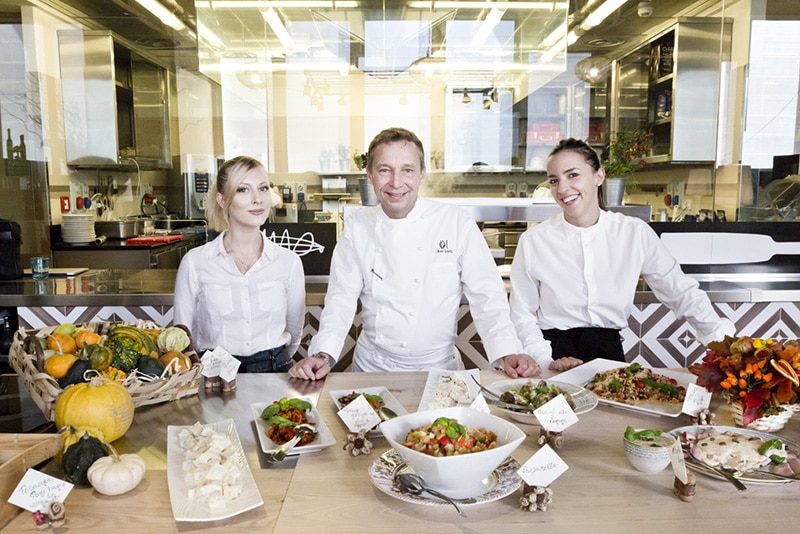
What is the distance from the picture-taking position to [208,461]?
123 centimetres

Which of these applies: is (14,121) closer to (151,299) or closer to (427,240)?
(151,299)

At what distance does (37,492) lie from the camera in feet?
3.55

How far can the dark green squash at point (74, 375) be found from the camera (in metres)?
1.53

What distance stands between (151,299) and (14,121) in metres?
3.42

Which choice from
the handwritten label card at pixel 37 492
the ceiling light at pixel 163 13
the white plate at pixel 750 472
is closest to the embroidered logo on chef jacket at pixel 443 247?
the white plate at pixel 750 472

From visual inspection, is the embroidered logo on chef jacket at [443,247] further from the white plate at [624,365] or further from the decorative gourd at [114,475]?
the decorative gourd at [114,475]

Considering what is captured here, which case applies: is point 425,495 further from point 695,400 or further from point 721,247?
point 721,247

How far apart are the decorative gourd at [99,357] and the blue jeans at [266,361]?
0.73 m

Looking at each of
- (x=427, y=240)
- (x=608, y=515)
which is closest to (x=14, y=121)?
(x=427, y=240)

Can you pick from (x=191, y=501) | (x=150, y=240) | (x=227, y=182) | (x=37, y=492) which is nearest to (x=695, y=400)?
(x=191, y=501)

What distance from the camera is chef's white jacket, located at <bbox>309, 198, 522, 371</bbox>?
236 cm

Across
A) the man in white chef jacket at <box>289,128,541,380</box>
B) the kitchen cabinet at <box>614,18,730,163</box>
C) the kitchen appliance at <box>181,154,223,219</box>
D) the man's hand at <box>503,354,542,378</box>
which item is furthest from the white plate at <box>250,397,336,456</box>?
the kitchen cabinet at <box>614,18,730,163</box>

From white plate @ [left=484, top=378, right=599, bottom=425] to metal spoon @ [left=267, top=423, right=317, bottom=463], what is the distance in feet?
1.56

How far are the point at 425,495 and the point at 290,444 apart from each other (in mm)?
341
